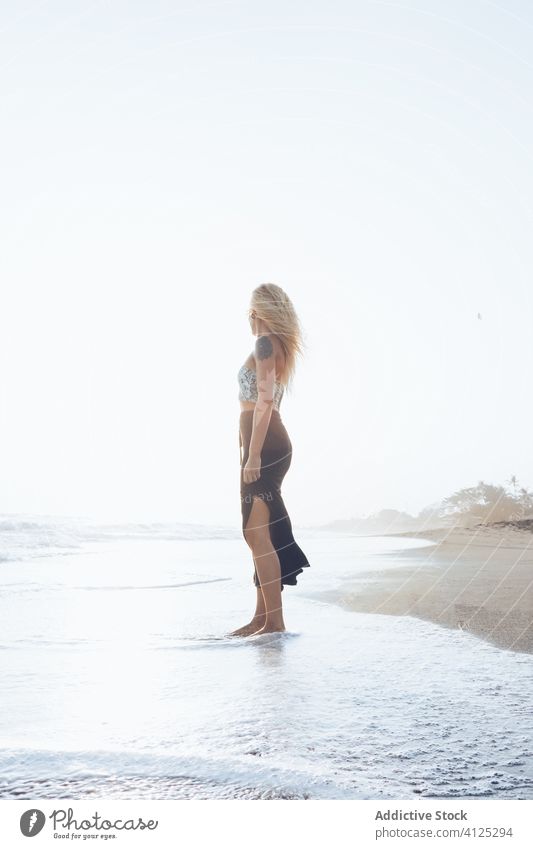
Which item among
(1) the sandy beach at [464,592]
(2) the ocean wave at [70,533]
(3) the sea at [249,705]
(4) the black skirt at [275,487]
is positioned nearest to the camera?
(3) the sea at [249,705]

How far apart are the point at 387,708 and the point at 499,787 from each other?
0.51 m

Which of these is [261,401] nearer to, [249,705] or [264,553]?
[264,553]

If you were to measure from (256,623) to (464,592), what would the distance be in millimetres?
1273

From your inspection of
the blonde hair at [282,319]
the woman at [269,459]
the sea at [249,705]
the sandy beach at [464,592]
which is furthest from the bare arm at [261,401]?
the sandy beach at [464,592]

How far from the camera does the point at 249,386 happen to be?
3271 millimetres

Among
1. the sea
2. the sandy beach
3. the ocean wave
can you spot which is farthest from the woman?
the ocean wave

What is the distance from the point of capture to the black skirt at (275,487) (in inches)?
128

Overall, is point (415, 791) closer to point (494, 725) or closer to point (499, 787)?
point (499, 787)

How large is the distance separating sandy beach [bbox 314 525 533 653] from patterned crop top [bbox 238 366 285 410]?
1.14 meters

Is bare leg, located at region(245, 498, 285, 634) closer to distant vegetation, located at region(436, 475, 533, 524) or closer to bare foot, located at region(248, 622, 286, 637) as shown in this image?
bare foot, located at region(248, 622, 286, 637)

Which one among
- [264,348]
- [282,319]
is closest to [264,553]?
[264,348]

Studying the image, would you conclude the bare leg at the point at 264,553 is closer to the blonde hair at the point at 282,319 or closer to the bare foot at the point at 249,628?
the bare foot at the point at 249,628

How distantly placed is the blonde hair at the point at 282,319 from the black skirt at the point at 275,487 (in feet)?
0.74

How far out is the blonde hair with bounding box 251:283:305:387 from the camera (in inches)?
130
